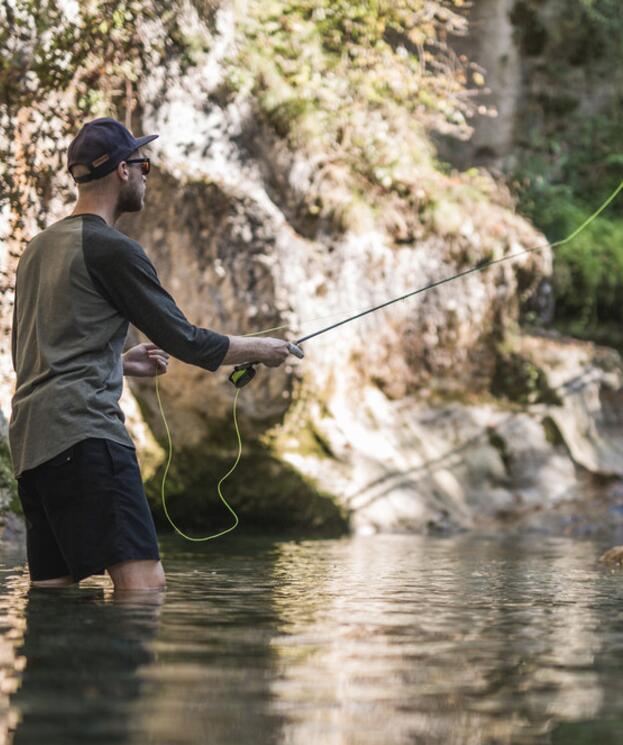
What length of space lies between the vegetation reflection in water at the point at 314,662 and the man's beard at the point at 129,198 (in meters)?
1.53

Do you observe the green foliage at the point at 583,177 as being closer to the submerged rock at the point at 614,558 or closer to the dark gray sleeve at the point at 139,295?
the submerged rock at the point at 614,558

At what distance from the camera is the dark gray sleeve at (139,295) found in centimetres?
465

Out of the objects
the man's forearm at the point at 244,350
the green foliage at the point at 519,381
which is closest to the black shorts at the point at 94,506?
the man's forearm at the point at 244,350

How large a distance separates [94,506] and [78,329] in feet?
2.16

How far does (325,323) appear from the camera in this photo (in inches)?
490

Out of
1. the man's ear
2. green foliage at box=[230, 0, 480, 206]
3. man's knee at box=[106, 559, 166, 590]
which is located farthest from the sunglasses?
green foliage at box=[230, 0, 480, 206]

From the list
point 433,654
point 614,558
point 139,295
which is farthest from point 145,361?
point 614,558

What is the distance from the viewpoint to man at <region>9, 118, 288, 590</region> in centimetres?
458

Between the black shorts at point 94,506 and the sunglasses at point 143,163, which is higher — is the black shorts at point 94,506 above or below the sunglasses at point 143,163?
below

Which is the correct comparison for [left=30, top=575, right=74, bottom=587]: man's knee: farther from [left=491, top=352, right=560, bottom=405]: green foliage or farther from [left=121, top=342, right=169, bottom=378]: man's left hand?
[left=491, top=352, right=560, bottom=405]: green foliage

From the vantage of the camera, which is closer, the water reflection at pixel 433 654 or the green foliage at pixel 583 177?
the water reflection at pixel 433 654

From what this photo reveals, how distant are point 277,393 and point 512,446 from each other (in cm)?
345

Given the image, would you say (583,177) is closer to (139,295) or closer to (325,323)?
(325,323)

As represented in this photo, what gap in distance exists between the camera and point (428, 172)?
47.8 feet
